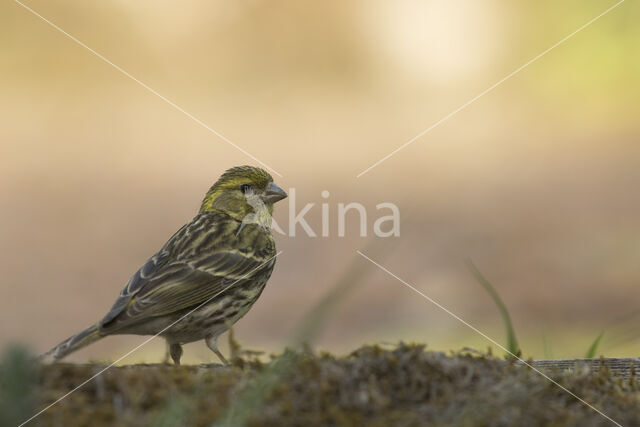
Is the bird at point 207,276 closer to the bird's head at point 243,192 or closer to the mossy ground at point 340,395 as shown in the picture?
the bird's head at point 243,192

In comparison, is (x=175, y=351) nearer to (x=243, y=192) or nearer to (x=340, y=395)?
(x=243, y=192)

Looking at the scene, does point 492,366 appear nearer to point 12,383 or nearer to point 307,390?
point 307,390

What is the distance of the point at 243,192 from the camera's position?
21.9 ft

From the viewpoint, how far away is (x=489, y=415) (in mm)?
2783

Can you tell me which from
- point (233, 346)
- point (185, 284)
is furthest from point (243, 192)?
point (233, 346)

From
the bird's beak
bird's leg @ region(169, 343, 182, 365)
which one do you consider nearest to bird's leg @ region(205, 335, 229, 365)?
bird's leg @ region(169, 343, 182, 365)

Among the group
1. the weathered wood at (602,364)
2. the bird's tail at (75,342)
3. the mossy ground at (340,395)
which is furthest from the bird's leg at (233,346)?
the weathered wood at (602,364)

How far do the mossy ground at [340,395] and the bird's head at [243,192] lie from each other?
127 inches

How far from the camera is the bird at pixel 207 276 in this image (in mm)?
5359

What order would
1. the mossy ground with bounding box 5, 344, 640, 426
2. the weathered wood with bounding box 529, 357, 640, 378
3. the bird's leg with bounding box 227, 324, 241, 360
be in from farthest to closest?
the weathered wood with bounding box 529, 357, 640, 378, the bird's leg with bounding box 227, 324, 241, 360, the mossy ground with bounding box 5, 344, 640, 426

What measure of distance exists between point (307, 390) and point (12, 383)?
1168 mm

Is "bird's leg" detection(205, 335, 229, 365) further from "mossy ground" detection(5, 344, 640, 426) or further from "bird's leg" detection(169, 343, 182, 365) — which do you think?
"mossy ground" detection(5, 344, 640, 426)

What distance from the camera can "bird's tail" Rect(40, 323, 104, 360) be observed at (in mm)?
4586

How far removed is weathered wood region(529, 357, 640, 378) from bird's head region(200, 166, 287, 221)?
2.95m
